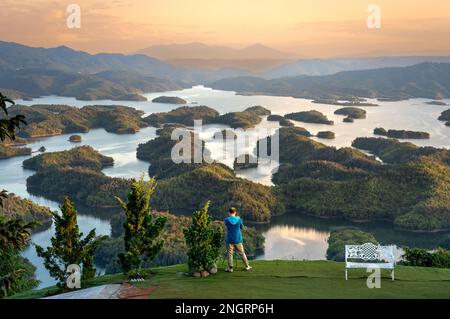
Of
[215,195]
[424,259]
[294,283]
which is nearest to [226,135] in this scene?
[215,195]

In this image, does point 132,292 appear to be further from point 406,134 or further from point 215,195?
point 406,134

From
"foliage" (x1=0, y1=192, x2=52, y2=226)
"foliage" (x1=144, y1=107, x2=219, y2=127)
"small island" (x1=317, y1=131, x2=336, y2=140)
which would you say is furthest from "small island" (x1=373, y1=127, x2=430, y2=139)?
"foliage" (x1=0, y1=192, x2=52, y2=226)

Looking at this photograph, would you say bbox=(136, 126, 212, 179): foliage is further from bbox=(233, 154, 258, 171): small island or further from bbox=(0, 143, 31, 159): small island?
bbox=(0, 143, 31, 159): small island

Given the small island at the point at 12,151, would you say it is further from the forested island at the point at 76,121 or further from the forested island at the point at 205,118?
the forested island at the point at 205,118

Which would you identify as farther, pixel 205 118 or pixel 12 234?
pixel 205 118
